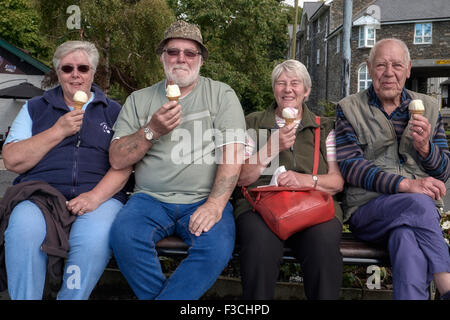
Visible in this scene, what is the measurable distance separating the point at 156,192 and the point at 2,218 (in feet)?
3.07

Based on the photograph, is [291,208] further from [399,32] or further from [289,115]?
[399,32]

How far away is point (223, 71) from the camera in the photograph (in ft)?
76.6

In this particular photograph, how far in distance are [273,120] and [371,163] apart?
2.48 ft

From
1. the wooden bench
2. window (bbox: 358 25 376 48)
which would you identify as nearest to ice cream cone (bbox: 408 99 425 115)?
the wooden bench

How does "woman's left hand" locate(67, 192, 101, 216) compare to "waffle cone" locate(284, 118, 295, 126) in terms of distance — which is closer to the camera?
"woman's left hand" locate(67, 192, 101, 216)

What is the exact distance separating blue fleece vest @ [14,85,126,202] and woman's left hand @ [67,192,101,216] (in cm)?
16

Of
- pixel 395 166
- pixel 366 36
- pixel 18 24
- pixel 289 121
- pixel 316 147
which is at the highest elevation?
pixel 18 24

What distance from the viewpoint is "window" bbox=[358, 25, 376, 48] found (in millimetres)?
30125

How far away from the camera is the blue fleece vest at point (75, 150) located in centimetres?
303

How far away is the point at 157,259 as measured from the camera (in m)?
2.64

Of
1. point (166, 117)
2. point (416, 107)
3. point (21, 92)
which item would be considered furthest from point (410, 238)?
point (21, 92)

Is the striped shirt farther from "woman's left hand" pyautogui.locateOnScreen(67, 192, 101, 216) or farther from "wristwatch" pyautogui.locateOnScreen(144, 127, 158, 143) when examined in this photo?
"woman's left hand" pyautogui.locateOnScreen(67, 192, 101, 216)
